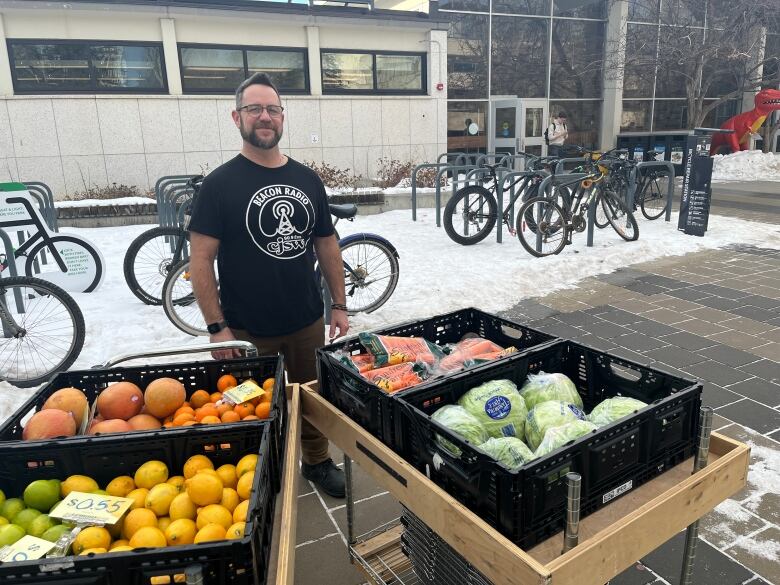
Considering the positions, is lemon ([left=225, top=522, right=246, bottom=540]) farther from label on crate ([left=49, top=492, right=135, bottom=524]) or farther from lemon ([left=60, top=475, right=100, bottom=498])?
lemon ([left=60, top=475, right=100, bottom=498])

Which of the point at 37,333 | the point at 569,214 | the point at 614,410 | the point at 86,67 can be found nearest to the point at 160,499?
the point at 614,410

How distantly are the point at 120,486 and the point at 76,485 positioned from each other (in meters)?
0.12

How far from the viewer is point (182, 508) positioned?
5.32 feet

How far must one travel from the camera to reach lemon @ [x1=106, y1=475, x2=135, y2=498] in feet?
5.63

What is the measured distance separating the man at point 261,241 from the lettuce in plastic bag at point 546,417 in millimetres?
1359

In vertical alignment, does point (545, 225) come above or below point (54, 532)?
below

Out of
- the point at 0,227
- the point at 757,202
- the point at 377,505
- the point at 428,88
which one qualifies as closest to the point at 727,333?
the point at 377,505

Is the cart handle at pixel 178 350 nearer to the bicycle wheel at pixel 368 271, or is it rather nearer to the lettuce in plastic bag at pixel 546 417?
the lettuce in plastic bag at pixel 546 417

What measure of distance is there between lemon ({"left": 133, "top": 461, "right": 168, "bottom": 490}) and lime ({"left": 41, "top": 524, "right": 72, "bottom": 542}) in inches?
9.1

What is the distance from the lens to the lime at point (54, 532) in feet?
4.96

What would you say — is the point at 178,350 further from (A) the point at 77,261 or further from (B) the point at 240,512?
(A) the point at 77,261

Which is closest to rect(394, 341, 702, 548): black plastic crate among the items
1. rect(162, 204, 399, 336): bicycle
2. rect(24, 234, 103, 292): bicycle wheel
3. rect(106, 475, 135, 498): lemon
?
rect(106, 475, 135, 498): lemon

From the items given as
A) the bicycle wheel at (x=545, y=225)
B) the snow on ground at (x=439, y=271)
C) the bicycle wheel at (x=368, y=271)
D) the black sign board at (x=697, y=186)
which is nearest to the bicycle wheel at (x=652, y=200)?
the snow on ground at (x=439, y=271)

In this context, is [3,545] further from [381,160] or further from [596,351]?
[381,160]
